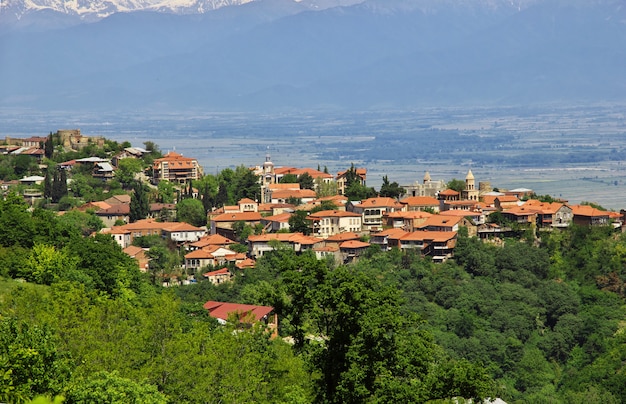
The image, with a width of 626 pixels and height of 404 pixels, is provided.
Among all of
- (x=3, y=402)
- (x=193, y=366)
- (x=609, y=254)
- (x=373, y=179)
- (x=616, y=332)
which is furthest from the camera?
(x=373, y=179)

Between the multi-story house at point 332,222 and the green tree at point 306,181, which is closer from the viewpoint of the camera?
the multi-story house at point 332,222

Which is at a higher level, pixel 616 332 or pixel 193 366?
pixel 193 366

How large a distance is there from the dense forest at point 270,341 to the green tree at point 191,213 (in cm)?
1220

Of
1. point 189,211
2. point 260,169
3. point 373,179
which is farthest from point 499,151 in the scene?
point 189,211

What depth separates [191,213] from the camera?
66.4 m

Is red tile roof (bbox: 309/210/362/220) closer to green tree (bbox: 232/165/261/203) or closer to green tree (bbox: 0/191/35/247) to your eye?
green tree (bbox: 232/165/261/203)

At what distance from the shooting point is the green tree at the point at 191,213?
6594cm

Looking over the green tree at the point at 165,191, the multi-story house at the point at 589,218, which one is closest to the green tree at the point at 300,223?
the green tree at the point at 165,191

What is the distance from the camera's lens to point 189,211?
6662 centimetres

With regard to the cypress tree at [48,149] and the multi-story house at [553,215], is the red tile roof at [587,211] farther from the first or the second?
the cypress tree at [48,149]

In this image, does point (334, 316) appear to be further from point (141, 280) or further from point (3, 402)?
point (141, 280)

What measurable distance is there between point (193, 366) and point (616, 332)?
33.1m

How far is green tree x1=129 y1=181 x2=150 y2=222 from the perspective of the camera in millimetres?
66188

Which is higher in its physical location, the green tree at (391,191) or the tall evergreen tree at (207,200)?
the green tree at (391,191)
